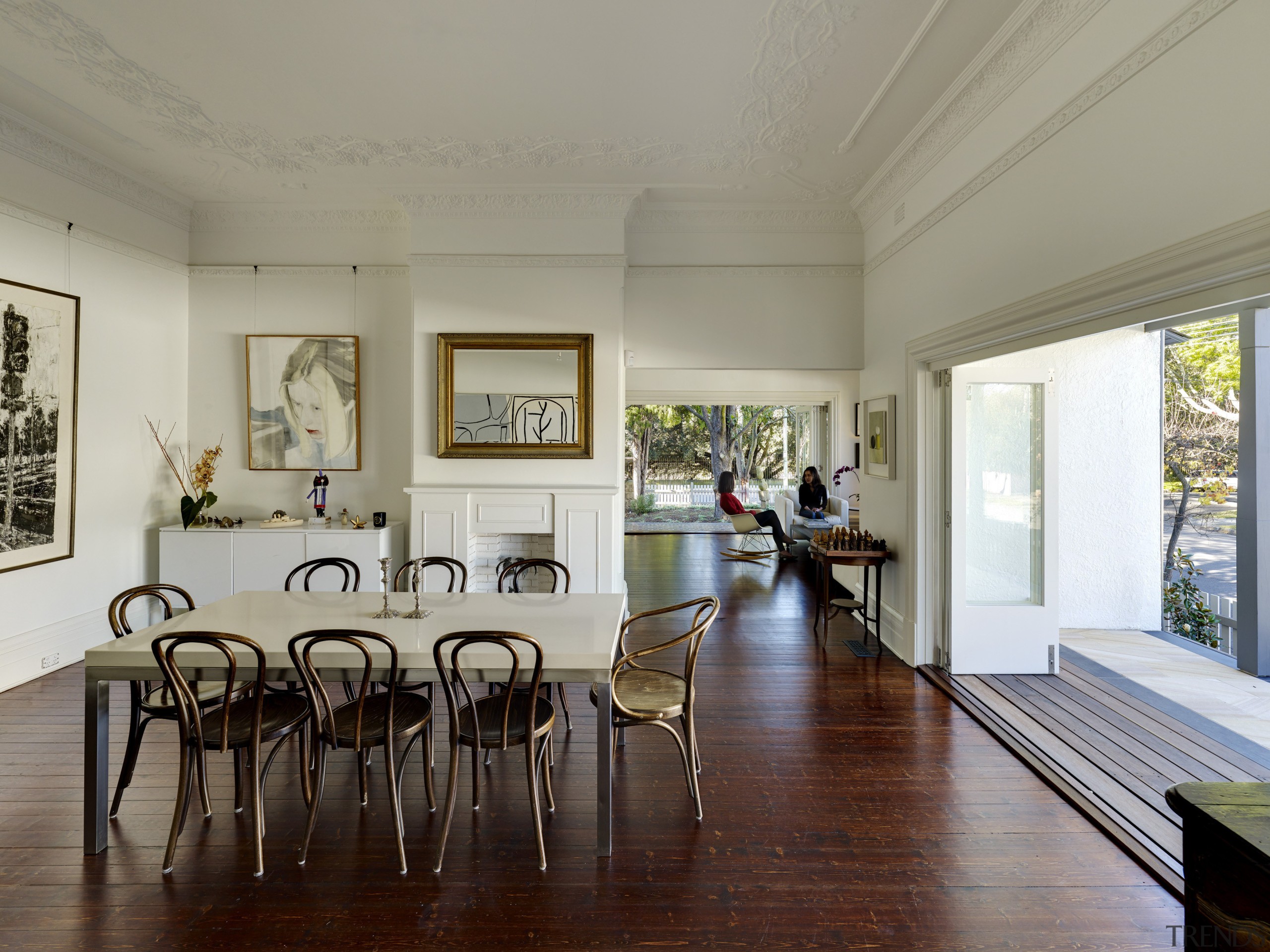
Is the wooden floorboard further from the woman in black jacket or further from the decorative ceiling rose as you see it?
the woman in black jacket

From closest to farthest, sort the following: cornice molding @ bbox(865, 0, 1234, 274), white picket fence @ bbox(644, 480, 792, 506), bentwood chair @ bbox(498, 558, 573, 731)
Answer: cornice molding @ bbox(865, 0, 1234, 274)
bentwood chair @ bbox(498, 558, 573, 731)
white picket fence @ bbox(644, 480, 792, 506)

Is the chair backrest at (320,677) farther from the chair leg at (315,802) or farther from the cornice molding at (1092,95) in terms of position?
the cornice molding at (1092,95)

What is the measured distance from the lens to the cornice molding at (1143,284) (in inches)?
78.3

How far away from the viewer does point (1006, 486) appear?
4.31 m

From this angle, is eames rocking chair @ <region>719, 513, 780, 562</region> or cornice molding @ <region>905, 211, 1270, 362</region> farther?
eames rocking chair @ <region>719, 513, 780, 562</region>

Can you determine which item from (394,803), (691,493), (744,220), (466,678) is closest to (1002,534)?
(744,220)

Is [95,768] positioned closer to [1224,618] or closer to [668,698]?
[668,698]

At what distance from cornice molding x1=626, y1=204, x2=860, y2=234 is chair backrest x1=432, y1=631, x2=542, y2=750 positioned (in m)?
4.19

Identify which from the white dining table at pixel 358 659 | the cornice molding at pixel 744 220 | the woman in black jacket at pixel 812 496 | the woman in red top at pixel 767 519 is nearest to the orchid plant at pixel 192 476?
the white dining table at pixel 358 659

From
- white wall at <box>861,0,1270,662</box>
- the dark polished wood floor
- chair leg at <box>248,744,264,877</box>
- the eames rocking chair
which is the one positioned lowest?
the dark polished wood floor

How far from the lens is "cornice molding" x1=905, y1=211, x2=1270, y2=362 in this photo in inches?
78.3

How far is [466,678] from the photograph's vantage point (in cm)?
247

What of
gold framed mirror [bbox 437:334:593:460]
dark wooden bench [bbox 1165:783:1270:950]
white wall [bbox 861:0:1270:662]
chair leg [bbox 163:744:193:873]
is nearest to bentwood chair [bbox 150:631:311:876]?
chair leg [bbox 163:744:193:873]

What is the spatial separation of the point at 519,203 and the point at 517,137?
85 centimetres
